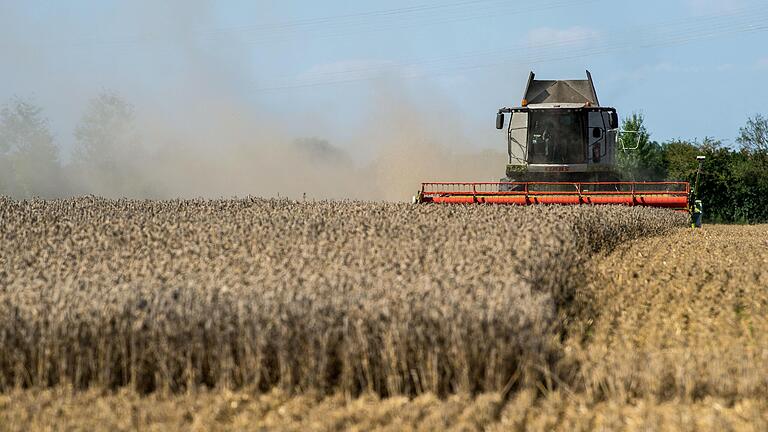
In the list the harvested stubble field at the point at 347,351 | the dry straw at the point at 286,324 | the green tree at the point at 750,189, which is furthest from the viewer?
the green tree at the point at 750,189

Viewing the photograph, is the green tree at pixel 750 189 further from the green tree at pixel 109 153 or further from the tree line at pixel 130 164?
the green tree at pixel 109 153

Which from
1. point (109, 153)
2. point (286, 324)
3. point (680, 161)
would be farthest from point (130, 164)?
point (286, 324)

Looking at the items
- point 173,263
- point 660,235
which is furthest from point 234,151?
point 173,263

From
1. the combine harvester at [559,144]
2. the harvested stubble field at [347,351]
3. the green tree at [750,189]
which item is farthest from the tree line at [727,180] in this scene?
the harvested stubble field at [347,351]

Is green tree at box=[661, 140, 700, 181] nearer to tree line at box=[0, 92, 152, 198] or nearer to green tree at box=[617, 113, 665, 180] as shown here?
green tree at box=[617, 113, 665, 180]

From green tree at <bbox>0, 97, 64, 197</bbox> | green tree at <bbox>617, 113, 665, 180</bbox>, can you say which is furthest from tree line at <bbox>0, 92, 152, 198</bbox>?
green tree at <bbox>617, 113, 665, 180</bbox>

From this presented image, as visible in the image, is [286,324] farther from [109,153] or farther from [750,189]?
[109,153]

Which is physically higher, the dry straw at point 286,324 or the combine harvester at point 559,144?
the combine harvester at point 559,144

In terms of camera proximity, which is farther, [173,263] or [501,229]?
[501,229]

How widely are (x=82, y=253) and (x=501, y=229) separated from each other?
15.1ft

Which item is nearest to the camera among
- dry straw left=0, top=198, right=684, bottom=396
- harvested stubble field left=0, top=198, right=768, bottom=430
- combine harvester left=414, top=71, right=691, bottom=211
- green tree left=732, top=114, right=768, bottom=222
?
harvested stubble field left=0, top=198, right=768, bottom=430

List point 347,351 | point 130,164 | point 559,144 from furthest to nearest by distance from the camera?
1. point 130,164
2. point 559,144
3. point 347,351

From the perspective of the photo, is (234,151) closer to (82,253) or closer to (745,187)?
(745,187)

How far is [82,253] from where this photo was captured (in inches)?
433
